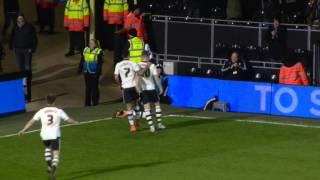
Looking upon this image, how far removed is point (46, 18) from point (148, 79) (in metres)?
13.4

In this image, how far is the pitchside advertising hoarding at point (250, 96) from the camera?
28.2 meters

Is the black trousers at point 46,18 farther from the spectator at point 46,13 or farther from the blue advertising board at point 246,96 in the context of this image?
the blue advertising board at point 246,96

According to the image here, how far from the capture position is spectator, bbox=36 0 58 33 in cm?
3734

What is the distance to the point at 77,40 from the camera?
35094 millimetres

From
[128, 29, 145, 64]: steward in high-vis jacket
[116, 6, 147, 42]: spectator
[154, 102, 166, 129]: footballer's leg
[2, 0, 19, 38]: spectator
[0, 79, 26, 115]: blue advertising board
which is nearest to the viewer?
[154, 102, 166, 129]: footballer's leg

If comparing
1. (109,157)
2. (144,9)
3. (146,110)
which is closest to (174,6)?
(144,9)

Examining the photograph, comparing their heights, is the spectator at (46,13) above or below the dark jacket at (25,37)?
above

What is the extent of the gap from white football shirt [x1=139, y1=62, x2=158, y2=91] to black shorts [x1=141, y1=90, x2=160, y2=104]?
0.10 meters

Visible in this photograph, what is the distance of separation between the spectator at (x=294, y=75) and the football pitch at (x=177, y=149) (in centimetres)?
110

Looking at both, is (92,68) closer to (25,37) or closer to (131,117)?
(25,37)

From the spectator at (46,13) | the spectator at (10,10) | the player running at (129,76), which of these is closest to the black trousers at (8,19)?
the spectator at (10,10)

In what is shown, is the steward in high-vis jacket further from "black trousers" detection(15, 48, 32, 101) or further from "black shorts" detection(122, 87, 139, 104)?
"black trousers" detection(15, 48, 32, 101)

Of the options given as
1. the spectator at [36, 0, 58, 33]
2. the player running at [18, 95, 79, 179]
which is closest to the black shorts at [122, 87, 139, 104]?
the player running at [18, 95, 79, 179]

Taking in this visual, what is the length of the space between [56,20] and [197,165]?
65.0 ft
